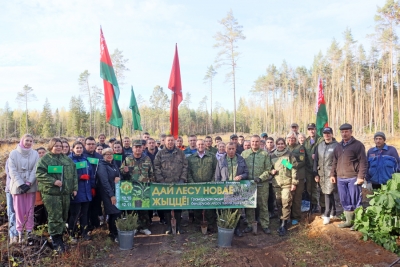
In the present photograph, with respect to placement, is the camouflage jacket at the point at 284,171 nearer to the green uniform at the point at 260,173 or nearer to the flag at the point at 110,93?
the green uniform at the point at 260,173

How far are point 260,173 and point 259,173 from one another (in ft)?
0.08

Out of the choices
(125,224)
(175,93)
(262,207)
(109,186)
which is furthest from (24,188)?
(262,207)

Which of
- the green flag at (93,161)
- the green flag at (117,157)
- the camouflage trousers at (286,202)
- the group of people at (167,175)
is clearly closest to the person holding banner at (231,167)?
the group of people at (167,175)

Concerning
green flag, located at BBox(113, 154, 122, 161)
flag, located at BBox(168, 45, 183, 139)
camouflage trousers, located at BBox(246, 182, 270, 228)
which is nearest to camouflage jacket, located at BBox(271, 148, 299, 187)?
camouflage trousers, located at BBox(246, 182, 270, 228)

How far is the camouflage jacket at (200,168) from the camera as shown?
6.35 m

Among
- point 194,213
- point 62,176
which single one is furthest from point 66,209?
point 194,213

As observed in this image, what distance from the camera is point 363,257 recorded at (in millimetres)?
4848

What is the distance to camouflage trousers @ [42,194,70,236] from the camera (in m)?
5.02

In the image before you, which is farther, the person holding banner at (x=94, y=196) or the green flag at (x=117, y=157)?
the green flag at (x=117, y=157)

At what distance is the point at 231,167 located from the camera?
6.16 m

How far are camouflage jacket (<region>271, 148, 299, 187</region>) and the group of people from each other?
2 centimetres

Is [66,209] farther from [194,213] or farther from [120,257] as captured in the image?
[194,213]

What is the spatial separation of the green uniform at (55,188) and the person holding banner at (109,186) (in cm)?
60

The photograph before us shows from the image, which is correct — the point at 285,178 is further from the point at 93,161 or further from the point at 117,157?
the point at 93,161
